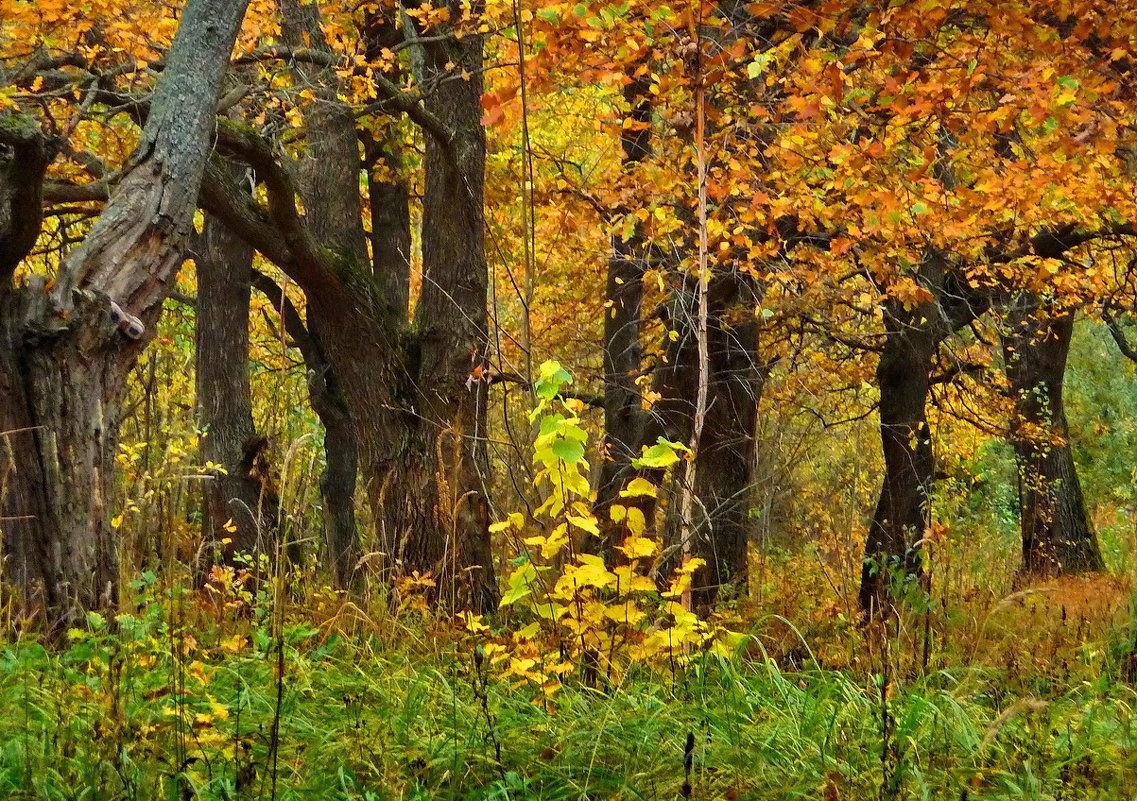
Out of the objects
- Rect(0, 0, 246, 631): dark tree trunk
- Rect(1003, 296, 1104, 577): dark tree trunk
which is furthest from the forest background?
Rect(1003, 296, 1104, 577): dark tree trunk

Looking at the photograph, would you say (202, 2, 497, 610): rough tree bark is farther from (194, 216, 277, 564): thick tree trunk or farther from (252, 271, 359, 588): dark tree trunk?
(252, 271, 359, 588): dark tree trunk

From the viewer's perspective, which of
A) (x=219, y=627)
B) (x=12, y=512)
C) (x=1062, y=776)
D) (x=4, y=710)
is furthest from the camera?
(x=12, y=512)

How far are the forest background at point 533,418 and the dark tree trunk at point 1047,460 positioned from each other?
1.09 ft

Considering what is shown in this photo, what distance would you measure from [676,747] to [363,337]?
586 centimetres

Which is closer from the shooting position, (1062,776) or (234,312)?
(1062,776)

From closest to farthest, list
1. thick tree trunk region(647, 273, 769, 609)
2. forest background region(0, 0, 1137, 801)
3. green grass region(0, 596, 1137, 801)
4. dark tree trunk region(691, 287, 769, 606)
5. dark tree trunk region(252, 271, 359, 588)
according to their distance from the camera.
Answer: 1. green grass region(0, 596, 1137, 801)
2. forest background region(0, 0, 1137, 801)
3. thick tree trunk region(647, 273, 769, 609)
4. dark tree trunk region(691, 287, 769, 606)
5. dark tree trunk region(252, 271, 359, 588)

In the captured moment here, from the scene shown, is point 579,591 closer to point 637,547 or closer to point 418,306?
point 637,547

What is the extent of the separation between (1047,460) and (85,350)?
1292cm

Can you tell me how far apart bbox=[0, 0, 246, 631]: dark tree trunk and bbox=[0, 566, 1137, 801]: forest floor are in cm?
122

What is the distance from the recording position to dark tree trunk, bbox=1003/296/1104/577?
13.7 meters

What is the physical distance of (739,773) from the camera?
2.88 metres

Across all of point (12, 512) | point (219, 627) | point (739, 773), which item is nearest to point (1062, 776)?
point (739, 773)

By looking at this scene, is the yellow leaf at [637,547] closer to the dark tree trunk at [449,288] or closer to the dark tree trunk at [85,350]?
the dark tree trunk at [85,350]

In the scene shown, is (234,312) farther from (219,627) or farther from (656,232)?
(219,627)
